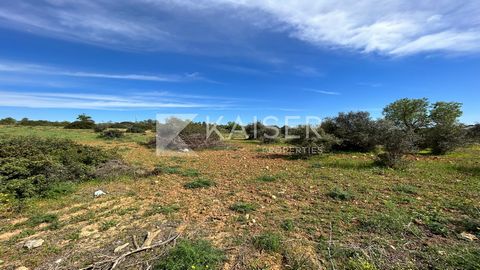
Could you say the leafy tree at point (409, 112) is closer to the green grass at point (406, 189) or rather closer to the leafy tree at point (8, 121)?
the green grass at point (406, 189)

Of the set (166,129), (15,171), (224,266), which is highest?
(166,129)

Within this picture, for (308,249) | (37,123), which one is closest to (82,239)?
(308,249)

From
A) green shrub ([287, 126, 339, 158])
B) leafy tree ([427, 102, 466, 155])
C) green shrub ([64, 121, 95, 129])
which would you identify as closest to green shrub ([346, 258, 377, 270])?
green shrub ([287, 126, 339, 158])

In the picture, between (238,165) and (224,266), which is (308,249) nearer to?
(224,266)

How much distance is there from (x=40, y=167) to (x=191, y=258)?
533 cm

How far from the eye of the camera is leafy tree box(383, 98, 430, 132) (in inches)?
622

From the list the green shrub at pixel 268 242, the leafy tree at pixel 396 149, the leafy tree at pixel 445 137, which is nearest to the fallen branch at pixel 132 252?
the green shrub at pixel 268 242

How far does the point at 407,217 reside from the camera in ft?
13.3

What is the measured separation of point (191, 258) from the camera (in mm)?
2844

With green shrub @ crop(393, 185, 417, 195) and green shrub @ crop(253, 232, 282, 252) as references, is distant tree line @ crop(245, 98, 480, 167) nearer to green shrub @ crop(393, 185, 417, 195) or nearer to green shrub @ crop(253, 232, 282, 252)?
green shrub @ crop(393, 185, 417, 195)

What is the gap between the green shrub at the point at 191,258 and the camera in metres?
2.75

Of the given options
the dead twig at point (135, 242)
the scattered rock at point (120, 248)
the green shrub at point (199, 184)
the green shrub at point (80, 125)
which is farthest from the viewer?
the green shrub at point (80, 125)

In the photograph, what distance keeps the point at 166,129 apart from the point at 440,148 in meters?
14.1

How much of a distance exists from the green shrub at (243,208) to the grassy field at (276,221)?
19 millimetres
